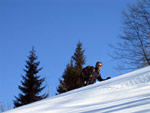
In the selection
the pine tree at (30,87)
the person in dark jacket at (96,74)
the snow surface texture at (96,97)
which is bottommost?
the snow surface texture at (96,97)

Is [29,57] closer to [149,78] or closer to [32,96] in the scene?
[32,96]

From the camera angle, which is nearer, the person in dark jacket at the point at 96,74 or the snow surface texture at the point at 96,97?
the snow surface texture at the point at 96,97

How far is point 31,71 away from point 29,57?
1951 millimetres

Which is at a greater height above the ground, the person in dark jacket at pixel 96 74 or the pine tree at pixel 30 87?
the pine tree at pixel 30 87

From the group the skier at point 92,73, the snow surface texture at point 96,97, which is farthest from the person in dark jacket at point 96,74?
the snow surface texture at point 96,97

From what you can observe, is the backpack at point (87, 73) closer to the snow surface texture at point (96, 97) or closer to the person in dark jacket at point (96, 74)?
the person in dark jacket at point (96, 74)

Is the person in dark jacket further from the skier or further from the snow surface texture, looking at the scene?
the snow surface texture

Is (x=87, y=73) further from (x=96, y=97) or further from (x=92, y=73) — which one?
(x=96, y=97)

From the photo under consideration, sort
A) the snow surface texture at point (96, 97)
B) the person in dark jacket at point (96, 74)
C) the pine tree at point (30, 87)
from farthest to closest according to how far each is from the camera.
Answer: the pine tree at point (30, 87), the person in dark jacket at point (96, 74), the snow surface texture at point (96, 97)

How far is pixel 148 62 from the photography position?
36.6 feet

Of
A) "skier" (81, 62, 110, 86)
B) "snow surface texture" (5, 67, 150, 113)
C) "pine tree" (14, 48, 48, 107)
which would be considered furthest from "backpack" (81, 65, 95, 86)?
"pine tree" (14, 48, 48, 107)

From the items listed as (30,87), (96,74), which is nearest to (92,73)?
(96,74)

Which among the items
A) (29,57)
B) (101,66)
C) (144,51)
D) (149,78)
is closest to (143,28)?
(144,51)

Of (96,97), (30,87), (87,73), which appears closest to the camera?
(96,97)
